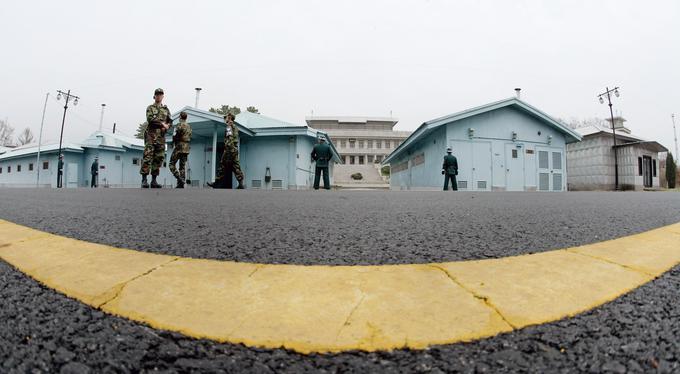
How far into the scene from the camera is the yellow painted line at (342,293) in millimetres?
658

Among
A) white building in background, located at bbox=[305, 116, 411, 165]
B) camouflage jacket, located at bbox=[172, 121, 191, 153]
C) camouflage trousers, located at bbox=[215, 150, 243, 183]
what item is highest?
white building in background, located at bbox=[305, 116, 411, 165]

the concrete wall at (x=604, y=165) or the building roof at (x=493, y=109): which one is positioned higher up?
the building roof at (x=493, y=109)

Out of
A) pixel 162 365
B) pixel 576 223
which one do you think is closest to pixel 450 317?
pixel 162 365

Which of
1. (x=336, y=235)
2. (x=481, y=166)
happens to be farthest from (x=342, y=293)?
(x=481, y=166)

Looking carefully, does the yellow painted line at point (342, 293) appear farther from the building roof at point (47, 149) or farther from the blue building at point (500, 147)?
the building roof at point (47, 149)

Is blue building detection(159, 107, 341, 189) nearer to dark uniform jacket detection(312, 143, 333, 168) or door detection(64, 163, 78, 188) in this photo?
dark uniform jacket detection(312, 143, 333, 168)

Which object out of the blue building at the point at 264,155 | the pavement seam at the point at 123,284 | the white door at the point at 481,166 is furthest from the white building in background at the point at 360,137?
the pavement seam at the point at 123,284

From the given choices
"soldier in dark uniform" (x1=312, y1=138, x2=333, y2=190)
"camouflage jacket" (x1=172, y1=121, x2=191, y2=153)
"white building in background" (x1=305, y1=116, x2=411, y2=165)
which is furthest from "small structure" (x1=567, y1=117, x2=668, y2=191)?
"white building in background" (x1=305, y1=116, x2=411, y2=165)

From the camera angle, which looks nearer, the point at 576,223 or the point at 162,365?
the point at 162,365

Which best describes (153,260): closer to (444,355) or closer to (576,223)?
(444,355)

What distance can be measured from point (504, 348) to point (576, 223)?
221 cm

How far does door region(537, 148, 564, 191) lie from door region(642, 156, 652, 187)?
11.0m

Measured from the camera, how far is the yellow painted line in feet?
2.16

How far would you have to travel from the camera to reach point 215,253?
1318 millimetres
